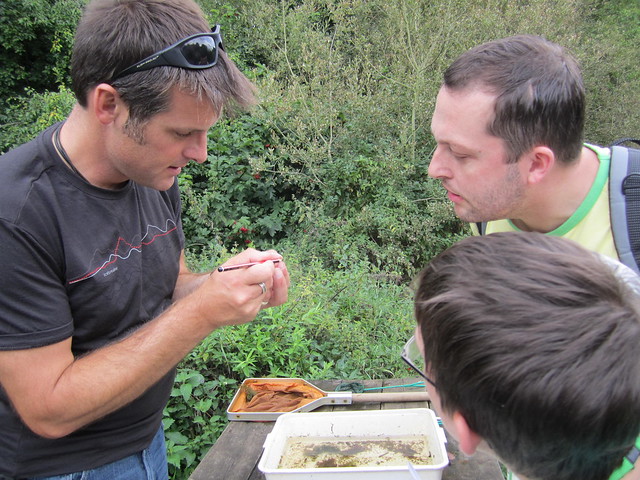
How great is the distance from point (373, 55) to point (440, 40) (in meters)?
1.19

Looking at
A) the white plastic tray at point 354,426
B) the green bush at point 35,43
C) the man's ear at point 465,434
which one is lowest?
the white plastic tray at point 354,426

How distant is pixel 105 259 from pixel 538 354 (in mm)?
1239

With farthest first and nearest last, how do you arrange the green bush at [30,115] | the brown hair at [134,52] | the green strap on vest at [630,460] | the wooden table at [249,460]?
1. the green bush at [30,115]
2. the wooden table at [249,460]
3. the brown hair at [134,52]
4. the green strap on vest at [630,460]

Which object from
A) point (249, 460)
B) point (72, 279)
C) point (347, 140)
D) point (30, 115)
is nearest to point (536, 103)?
point (72, 279)

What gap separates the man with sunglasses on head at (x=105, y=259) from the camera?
1.31m

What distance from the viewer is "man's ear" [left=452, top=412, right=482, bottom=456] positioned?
104 centimetres

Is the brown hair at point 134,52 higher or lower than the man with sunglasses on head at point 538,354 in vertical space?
higher

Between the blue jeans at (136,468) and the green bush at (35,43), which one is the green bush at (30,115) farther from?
the blue jeans at (136,468)

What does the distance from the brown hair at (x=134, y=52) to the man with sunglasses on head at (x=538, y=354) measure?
1023 millimetres

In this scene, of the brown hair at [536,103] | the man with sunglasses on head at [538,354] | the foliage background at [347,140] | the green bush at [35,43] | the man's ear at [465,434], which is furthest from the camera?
the green bush at [35,43]

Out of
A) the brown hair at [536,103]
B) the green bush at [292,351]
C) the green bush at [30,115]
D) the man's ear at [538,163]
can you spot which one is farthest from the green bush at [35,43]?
the man's ear at [538,163]

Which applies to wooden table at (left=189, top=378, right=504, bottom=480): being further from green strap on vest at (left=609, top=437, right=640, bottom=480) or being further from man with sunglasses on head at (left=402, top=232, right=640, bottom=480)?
man with sunglasses on head at (left=402, top=232, right=640, bottom=480)

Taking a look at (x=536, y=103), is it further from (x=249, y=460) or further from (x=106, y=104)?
(x=249, y=460)

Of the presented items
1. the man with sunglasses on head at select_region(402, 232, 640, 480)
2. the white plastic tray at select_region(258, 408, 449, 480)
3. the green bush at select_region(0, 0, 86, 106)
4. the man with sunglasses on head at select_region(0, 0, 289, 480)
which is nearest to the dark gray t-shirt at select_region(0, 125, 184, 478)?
the man with sunglasses on head at select_region(0, 0, 289, 480)
